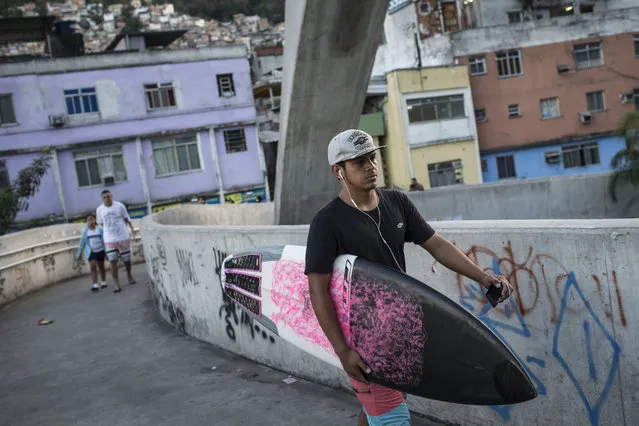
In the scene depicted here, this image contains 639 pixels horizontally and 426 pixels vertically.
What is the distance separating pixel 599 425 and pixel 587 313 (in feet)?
2.10

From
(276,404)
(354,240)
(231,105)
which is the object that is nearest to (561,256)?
(354,240)

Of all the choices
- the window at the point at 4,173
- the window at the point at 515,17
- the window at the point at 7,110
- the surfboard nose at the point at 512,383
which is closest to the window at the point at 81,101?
the window at the point at 7,110

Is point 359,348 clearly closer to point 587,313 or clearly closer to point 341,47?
point 587,313

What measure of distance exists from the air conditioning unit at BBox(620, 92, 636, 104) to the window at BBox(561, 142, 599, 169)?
3506 millimetres

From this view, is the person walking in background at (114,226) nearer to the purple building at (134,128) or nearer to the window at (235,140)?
the purple building at (134,128)

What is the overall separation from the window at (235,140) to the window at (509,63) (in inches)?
654

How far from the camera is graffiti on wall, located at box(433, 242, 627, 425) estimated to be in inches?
142

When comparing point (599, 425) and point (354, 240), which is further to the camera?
point (599, 425)

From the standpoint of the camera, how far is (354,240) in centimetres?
332

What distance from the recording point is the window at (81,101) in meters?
32.2

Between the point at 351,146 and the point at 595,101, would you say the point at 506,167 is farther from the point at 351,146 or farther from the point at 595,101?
the point at 351,146

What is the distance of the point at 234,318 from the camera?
23.3ft

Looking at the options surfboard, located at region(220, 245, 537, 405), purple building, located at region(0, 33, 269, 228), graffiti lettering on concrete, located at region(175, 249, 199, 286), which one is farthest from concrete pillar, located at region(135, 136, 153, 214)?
surfboard, located at region(220, 245, 537, 405)

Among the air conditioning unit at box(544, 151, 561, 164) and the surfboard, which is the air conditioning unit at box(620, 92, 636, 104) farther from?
the surfboard
